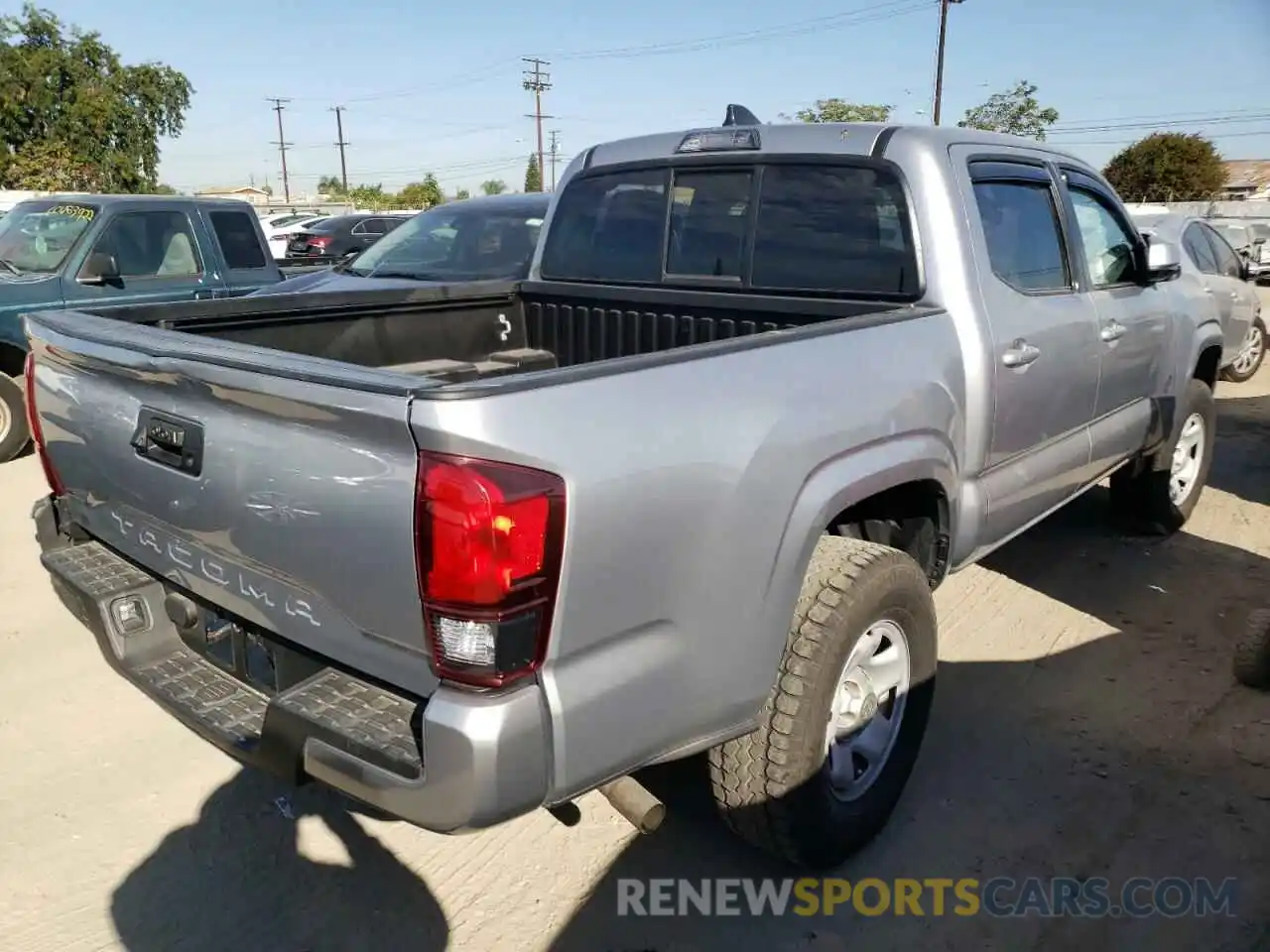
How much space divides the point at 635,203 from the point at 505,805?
2.90 metres

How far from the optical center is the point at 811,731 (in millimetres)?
2451

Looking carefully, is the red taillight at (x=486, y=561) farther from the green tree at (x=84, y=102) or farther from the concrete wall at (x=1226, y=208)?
the green tree at (x=84, y=102)

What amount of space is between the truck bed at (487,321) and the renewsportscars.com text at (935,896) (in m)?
1.60

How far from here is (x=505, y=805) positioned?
5.96ft

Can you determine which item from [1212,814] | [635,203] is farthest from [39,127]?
[1212,814]

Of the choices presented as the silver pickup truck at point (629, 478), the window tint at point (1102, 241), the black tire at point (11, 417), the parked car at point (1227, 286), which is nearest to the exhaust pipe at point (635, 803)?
the silver pickup truck at point (629, 478)

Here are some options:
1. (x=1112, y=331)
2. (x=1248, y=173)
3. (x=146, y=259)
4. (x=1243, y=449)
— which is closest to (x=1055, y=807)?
(x=1112, y=331)

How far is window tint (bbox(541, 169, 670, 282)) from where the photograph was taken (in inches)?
158

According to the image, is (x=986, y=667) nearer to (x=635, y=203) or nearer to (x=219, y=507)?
(x=635, y=203)

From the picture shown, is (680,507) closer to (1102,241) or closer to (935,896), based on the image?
(935,896)

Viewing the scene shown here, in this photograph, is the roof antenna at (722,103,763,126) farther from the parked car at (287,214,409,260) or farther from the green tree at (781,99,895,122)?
the green tree at (781,99,895,122)

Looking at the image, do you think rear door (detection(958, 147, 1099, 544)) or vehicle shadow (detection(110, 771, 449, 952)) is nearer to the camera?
vehicle shadow (detection(110, 771, 449, 952))

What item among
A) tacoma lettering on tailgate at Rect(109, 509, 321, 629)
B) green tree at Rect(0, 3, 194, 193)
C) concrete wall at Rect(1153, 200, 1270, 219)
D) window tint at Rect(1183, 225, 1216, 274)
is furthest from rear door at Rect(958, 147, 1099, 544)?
green tree at Rect(0, 3, 194, 193)

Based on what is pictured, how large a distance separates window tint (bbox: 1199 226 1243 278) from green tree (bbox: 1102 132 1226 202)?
135 feet
